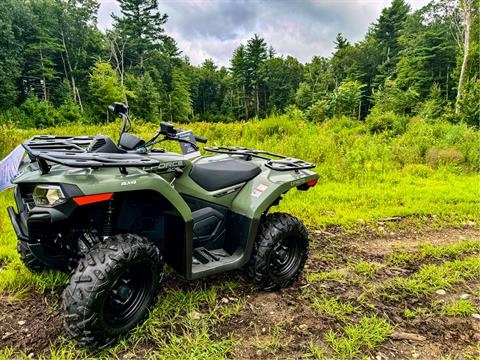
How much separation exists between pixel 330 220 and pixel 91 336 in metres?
3.28

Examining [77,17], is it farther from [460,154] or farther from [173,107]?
[460,154]

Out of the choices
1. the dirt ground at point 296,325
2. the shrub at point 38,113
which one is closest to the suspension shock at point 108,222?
the dirt ground at point 296,325

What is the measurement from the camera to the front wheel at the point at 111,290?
1.72 m

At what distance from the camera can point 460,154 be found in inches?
294

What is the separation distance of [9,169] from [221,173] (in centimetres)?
144

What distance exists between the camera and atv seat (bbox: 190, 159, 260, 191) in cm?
253

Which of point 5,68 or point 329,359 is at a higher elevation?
point 5,68

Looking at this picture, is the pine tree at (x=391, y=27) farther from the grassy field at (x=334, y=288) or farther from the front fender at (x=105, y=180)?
the front fender at (x=105, y=180)

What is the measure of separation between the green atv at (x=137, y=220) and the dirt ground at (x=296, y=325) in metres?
0.26

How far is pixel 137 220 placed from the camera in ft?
7.26

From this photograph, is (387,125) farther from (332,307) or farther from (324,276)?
(332,307)

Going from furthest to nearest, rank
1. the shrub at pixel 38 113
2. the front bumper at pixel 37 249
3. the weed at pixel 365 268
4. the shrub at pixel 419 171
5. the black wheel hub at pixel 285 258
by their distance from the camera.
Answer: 1. the shrub at pixel 38 113
2. the shrub at pixel 419 171
3. the weed at pixel 365 268
4. the black wheel hub at pixel 285 258
5. the front bumper at pixel 37 249

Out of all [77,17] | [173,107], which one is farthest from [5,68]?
[173,107]

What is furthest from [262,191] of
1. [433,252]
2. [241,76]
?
[241,76]
